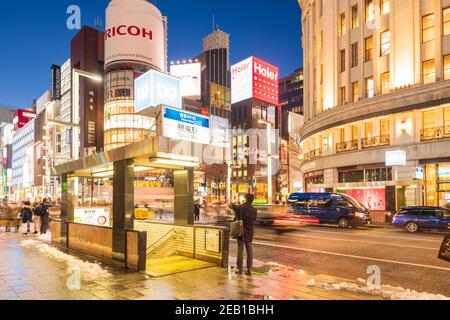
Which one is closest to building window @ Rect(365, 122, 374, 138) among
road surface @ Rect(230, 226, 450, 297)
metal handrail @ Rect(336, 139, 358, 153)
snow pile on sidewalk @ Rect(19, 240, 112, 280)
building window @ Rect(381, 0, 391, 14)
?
metal handrail @ Rect(336, 139, 358, 153)

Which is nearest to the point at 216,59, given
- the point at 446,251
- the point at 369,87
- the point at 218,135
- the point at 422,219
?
the point at 369,87

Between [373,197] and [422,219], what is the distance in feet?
33.8

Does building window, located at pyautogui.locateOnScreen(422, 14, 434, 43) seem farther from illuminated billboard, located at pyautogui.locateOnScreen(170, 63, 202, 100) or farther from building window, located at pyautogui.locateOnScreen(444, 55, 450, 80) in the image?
illuminated billboard, located at pyautogui.locateOnScreen(170, 63, 202, 100)

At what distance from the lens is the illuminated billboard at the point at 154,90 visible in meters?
11.8

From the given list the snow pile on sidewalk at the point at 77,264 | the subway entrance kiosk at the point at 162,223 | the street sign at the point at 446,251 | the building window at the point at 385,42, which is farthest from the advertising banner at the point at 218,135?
the building window at the point at 385,42

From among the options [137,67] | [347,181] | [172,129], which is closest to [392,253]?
[172,129]

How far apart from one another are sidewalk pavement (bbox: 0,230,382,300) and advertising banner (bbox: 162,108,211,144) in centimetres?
359

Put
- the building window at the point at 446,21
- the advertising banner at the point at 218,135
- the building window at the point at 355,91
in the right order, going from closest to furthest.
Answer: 1. the advertising banner at the point at 218,135
2. the building window at the point at 446,21
3. the building window at the point at 355,91

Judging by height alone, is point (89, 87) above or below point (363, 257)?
above

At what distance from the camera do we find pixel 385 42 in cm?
3108

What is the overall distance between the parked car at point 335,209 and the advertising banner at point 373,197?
6999mm

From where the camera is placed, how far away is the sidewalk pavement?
265 inches

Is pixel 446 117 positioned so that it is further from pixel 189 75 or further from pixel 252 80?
pixel 252 80

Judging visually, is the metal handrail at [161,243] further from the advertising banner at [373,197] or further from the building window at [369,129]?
the building window at [369,129]
